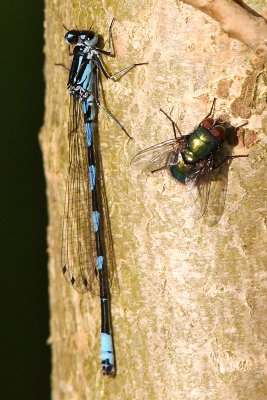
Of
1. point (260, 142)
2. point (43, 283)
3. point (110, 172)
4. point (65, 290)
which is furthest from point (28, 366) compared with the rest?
point (260, 142)

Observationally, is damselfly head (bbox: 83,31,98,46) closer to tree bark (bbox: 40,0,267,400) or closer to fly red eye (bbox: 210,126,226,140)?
tree bark (bbox: 40,0,267,400)

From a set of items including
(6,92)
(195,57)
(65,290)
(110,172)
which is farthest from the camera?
(6,92)

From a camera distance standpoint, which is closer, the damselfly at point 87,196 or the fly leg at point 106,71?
the fly leg at point 106,71

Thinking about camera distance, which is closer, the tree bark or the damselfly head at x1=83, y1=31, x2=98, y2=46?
the tree bark

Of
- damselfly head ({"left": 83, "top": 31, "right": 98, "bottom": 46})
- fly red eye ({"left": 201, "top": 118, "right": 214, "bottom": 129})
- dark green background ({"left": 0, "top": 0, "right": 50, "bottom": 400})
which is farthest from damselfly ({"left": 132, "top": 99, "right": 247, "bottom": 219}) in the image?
dark green background ({"left": 0, "top": 0, "right": 50, "bottom": 400})

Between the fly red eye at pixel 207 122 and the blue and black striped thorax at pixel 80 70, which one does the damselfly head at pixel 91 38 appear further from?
the fly red eye at pixel 207 122

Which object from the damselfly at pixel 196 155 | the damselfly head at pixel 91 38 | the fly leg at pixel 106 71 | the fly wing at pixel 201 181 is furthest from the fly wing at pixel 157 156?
the damselfly head at pixel 91 38

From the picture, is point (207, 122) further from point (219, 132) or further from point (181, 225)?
point (181, 225)

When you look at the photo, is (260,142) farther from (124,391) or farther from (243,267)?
(124,391)

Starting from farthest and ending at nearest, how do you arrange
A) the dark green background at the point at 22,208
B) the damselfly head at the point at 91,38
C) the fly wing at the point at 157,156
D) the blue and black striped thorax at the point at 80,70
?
the dark green background at the point at 22,208, the blue and black striped thorax at the point at 80,70, the damselfly head at the point at 91,38, the fly wing at the point at 157,156
